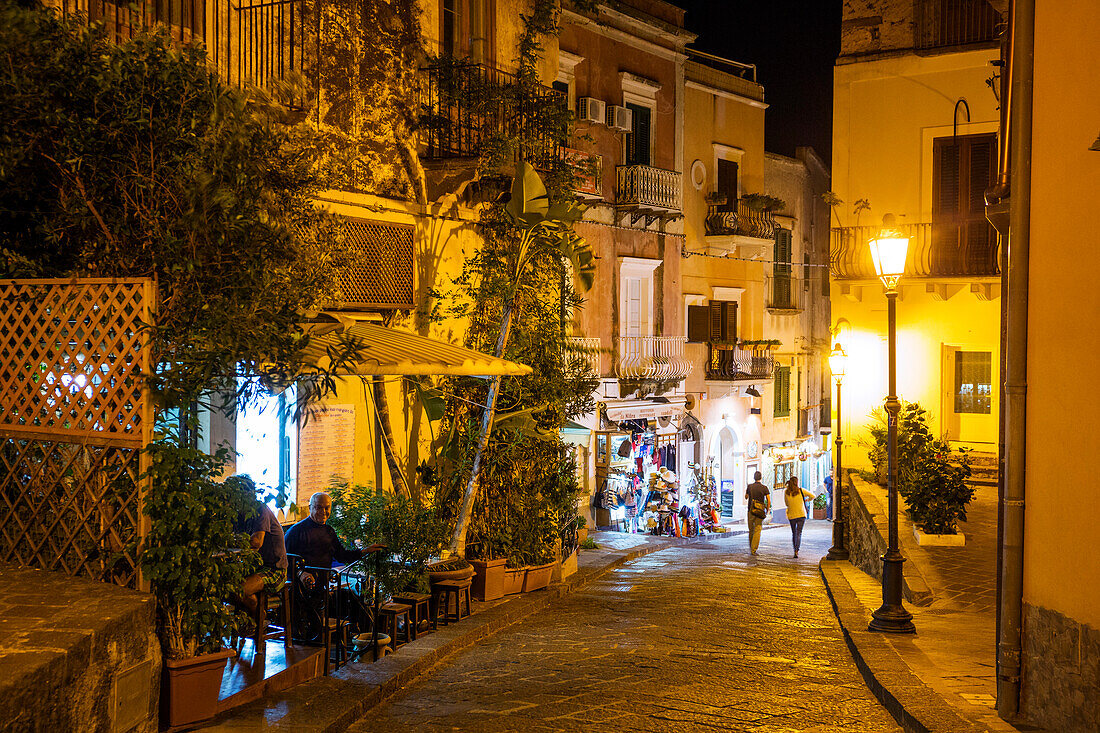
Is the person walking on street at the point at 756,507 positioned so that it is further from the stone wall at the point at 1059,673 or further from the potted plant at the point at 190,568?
the potted plant at the point at 190,568

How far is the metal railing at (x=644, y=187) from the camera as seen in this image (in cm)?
2614

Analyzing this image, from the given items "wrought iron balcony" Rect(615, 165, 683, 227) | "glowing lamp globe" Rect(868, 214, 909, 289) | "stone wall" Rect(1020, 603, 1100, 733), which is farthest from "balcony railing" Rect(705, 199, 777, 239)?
"stone wall" Rect(1020, 603, 1100, 733)

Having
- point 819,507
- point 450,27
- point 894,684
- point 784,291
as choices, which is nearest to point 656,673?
point 894,684

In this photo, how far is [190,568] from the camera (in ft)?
21.9

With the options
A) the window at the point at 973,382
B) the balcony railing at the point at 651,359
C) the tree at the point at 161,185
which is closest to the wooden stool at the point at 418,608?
the tree at the point at 161,185

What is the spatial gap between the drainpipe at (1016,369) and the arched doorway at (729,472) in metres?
24.8

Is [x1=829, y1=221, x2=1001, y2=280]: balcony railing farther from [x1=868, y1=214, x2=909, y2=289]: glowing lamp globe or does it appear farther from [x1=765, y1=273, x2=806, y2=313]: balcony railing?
[x1=765, y1=273, x2=806, y2=313]: balcony railing

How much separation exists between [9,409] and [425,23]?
7.95 m

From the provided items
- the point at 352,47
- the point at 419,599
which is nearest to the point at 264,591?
the point at 419,599

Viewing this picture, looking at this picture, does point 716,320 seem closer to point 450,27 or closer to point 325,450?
point 450,27

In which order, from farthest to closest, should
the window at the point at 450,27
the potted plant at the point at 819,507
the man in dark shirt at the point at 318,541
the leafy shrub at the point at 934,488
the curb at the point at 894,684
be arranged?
the potted plant at the point at 819,507 < the leafy shrub at the point at 934,488 < the window at the point at 450,27 < the man in dark shirt at the point at 318,541 < the curb at the point at 894,684

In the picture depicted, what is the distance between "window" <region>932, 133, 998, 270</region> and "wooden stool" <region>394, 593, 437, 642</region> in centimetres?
1287

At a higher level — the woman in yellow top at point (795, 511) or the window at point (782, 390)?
the window at point (782, 390)

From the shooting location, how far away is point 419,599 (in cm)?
1024
